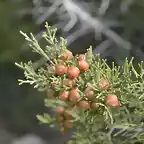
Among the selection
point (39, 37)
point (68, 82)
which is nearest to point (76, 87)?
point (68, 82)

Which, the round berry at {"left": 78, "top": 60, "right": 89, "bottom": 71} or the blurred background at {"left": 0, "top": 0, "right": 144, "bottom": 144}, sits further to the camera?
the blurred background at {"left": 0, "top": 0, "right": 144, "bottom": 144}

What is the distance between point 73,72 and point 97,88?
1.2 inches

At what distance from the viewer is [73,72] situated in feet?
1.30

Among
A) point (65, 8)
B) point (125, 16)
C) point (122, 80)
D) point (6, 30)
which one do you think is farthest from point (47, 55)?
point (6, 30)

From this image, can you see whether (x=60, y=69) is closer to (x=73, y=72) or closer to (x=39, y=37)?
(x=73, y=72)

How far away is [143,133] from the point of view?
16.6 inches

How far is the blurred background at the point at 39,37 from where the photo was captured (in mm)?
687

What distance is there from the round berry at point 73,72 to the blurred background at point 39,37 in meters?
Result: 0.15

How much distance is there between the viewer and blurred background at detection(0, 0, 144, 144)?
687 mm

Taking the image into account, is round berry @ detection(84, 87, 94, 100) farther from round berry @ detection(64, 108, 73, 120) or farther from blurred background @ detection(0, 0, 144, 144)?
blurred background @ detection(0, 0, 144, 144)

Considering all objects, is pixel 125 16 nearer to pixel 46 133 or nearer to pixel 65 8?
pixel 65 8

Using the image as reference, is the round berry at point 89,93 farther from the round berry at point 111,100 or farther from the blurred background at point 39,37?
the blurred background at point 39,37

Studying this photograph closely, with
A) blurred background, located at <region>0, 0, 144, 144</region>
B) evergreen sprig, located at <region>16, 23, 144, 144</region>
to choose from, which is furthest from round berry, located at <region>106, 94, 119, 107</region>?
blurred background, located at <region>0, 0, 144, 144</region>

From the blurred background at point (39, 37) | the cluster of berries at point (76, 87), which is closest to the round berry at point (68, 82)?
the cluster of berries at point (76, 87)
